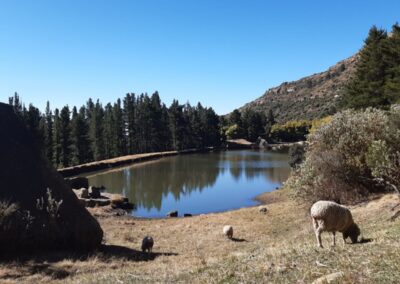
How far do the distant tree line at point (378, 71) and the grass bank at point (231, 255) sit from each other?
54.6ft

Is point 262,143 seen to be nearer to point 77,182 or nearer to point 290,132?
point 290,132

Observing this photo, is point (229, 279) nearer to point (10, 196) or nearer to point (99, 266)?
point (99, 266)

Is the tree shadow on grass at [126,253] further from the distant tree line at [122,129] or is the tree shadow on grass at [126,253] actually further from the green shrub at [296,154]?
the distant tree line at [122,129]

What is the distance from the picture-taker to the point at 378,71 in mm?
42938

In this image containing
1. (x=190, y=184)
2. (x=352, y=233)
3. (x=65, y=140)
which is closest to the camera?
(x=352, y=233)

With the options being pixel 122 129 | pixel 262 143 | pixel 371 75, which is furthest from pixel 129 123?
pixel 371 75

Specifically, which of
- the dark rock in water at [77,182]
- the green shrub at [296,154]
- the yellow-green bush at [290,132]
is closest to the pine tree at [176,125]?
the yellow-green bush at [290,132]

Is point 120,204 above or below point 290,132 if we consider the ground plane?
below

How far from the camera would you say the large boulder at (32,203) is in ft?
53.0

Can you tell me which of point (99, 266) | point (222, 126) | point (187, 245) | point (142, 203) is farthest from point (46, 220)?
point (222, 126)

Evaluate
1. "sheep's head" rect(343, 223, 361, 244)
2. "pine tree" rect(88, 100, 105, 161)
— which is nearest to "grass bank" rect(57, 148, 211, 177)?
"pine tree" rect(88, 100, 105, 161)

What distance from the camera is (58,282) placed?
485 inches

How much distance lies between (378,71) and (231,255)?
35.7m

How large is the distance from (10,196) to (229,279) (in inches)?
464
